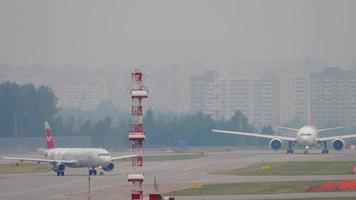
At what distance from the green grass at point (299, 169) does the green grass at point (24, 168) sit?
62.7 ft

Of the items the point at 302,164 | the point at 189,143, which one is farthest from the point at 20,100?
the point at 302,164

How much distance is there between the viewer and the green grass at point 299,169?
91938 mm

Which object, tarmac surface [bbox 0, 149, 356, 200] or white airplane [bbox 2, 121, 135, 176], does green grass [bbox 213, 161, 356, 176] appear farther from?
white airplane [bbox 2, 121, 135, 176]

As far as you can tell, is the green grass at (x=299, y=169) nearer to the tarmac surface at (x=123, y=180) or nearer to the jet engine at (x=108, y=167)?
the tarmac surface at (x=123, y=180)

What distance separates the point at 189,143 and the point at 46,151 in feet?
196

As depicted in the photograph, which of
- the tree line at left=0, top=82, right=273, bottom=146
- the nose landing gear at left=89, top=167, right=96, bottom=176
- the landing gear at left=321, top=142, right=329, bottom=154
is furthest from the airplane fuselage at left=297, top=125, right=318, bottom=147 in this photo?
the nose landing gear at left=89, top=167, right=96, bottom=176

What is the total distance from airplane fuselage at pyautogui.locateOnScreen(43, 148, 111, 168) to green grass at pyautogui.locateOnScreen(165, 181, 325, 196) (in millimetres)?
21168

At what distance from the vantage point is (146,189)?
7662 centimetres

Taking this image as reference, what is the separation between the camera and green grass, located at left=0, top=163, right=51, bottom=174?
108 m

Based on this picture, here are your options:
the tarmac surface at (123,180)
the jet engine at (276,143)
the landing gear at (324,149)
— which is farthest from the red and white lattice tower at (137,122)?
the jet engine at (276,143)

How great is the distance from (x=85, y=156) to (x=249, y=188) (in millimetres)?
27652

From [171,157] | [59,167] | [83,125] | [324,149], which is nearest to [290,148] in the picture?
[324,149]

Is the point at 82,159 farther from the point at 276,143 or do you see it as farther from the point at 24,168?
the point at 276,143

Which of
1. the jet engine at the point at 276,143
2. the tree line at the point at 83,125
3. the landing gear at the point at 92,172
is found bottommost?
the landing gear at the point at 92,172
